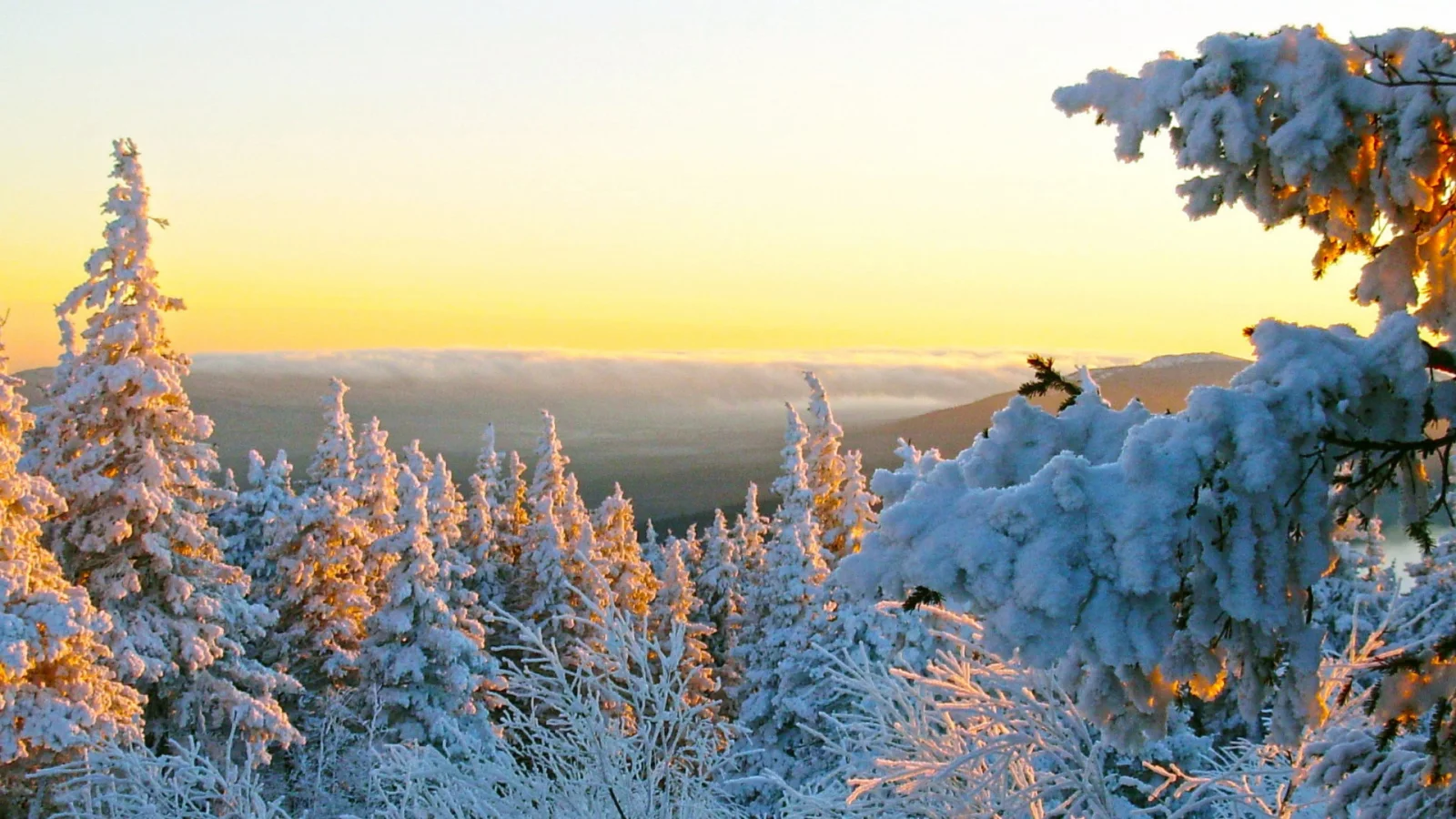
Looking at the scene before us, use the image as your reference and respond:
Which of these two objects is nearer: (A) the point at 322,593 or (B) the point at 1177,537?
(B) the point at 1177,537

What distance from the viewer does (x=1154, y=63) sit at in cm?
418

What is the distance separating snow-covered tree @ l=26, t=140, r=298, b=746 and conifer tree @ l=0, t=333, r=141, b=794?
3.95 feet

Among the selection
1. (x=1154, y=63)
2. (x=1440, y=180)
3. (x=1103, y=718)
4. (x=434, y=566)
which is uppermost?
(x=1154, y=63)

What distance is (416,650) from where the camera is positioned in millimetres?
25562

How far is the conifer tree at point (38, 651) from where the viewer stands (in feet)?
49.9

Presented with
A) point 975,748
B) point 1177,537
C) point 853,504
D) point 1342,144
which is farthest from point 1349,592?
point 1177,537

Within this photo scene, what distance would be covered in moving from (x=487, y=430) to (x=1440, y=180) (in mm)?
40068

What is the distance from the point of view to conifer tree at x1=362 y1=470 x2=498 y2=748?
25.3 metres

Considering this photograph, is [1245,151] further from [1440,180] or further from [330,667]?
[330,667]

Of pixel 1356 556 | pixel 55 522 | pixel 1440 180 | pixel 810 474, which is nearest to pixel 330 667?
pixel 55 522

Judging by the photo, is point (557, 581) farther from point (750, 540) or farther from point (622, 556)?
point (750, 540)

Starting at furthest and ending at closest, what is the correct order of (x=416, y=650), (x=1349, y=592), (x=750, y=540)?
(x=750, y=540) → (x=416, y=650) → (x=1349, y=592)

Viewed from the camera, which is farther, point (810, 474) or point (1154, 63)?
point (810, 474)

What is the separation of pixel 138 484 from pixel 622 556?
20378mm
